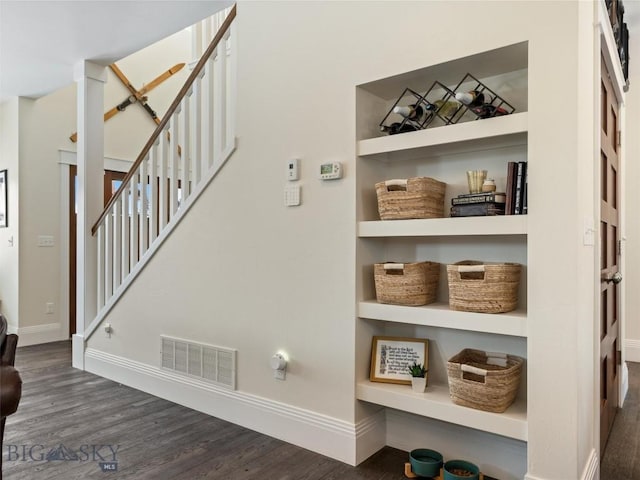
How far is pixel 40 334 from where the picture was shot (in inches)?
188

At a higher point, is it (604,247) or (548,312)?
(604,247)

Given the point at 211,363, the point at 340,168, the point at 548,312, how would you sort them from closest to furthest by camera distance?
the point at 548,312, the point at 340,168, the point at 211,363

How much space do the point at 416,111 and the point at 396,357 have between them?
3.91 ft

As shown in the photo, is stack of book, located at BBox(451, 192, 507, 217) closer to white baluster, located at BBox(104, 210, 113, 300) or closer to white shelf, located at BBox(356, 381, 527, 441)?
white shelf, located at BBox(356, 381, 527, 441)

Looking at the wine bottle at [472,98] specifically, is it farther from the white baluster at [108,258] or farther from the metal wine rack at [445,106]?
the white baluster at [108,258]

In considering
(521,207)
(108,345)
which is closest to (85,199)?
(108,345)

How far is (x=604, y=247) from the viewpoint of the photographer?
2.36 m

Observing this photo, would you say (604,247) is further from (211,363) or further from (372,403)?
(211,363)

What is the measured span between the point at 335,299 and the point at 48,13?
2.68 meters

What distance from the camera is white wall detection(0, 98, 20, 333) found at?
4.69 m

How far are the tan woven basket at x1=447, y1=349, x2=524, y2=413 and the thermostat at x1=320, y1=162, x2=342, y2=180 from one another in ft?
3.33

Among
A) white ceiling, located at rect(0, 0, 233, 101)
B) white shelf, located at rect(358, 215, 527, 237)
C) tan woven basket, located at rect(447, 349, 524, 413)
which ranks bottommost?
tan woven basket, located at rect(447, 349, 524, 413)

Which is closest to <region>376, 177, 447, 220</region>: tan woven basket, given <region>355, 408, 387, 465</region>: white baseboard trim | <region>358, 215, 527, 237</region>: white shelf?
<region>358, 215, 527, 237</region>: white shelf

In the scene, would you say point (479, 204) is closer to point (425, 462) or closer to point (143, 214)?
point (425, 462)
